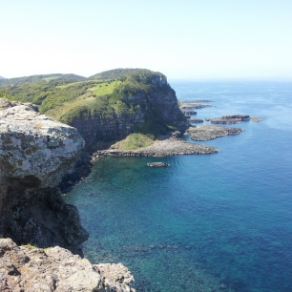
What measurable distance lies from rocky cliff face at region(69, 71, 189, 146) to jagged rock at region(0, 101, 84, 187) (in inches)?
4035

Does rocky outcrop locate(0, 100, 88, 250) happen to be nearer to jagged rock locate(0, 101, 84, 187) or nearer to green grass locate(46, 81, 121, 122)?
jagged rock locate(0, 101, 84, 187)

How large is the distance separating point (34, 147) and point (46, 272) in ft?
27.4

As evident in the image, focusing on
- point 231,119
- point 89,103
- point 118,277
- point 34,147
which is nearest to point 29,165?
point 34,147

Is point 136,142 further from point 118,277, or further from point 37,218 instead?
point 118,277

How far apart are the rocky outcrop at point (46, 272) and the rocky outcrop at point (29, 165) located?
13.6 ft

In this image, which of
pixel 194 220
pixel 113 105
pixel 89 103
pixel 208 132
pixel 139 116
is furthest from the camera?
pixel 208 132

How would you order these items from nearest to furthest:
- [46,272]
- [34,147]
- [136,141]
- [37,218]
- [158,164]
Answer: [46,272] < [34,147] < [37,218] < [158,164] < [136,141]

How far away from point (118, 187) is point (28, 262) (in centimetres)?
7038

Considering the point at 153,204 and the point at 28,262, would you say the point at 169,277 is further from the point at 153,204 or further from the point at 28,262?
the point at 28,262

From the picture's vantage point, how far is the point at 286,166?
337 feet

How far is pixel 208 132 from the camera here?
508 feet

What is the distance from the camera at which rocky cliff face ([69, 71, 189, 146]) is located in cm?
A: 12744

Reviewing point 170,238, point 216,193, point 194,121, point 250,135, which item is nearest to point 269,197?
point 216,193

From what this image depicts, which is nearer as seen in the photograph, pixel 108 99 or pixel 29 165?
pixel 29 165
